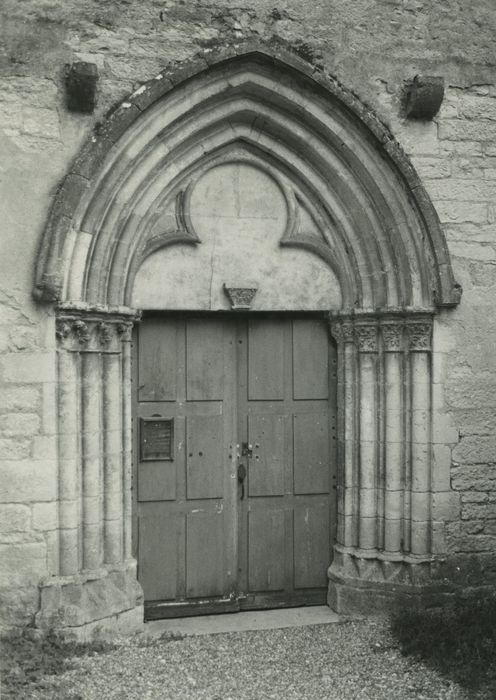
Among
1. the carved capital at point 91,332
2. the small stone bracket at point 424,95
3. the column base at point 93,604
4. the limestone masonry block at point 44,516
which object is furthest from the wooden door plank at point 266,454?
the small stone bracket at point 424,95

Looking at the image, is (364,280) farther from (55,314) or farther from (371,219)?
(55,314)

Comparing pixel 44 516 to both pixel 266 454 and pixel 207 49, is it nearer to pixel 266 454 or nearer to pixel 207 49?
pixel 266 454

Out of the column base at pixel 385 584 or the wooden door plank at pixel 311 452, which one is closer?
the column base at pixel 385 584

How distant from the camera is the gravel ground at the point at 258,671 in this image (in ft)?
13.4

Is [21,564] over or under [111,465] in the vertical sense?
under

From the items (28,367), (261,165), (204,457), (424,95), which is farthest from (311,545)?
(424,95)

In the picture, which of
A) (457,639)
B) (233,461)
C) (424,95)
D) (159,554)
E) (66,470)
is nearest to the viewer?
(457,639)

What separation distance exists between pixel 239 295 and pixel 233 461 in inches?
46.5

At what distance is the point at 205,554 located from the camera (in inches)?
213

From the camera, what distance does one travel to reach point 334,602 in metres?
5.42

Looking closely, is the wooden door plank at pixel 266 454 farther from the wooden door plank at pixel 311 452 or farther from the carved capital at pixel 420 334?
the carved capital at pixel 420 334

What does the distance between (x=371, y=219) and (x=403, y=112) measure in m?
0.75

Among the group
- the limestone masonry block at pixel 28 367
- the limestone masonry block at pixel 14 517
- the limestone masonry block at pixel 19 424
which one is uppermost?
the limestone masonry block at pixel 28 367

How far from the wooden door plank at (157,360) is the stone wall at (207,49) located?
2.42 ft
